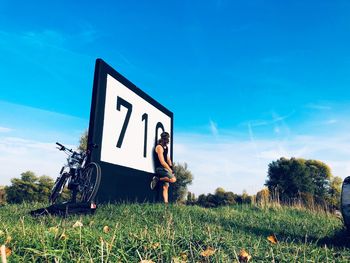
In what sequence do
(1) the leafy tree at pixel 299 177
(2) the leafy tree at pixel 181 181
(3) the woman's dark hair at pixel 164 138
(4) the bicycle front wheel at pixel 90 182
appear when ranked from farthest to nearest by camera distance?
(2) the leafy tree at pixel 181 181 < (1) the leafy tree at pixel 299 177 < (3) the woman's dark hair at pixel 164 138 < (4) the bicycle front wheel at pixel 90 182

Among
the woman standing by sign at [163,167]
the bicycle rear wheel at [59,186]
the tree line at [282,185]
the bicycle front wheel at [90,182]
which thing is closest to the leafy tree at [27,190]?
the tree line at [282,185]

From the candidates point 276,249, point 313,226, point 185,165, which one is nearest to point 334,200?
point 185,165

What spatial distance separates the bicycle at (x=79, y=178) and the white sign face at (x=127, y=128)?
0.83 meters

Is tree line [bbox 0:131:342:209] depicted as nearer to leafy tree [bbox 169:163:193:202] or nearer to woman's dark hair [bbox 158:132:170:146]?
leafy tree [bbox 169:163:193:202]

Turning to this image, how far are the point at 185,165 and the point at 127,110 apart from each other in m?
23.7

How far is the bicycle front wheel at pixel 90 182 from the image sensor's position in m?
7.81

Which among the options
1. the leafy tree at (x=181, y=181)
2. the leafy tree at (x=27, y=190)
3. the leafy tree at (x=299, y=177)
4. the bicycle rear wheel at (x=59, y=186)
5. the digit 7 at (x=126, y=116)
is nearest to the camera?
the bicycle rear wheel at (x=59, y=186)

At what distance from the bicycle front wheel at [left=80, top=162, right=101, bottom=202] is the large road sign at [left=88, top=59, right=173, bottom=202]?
54 cm

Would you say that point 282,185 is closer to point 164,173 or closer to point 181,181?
point 181,181

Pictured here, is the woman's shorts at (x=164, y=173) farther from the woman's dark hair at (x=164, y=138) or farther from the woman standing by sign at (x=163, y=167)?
the woman's dark hair at (x=164, y=138)

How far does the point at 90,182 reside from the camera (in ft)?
26.2

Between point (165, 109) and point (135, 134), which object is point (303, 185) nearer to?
point (165, 109)

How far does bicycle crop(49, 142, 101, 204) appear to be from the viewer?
7863 millimetres

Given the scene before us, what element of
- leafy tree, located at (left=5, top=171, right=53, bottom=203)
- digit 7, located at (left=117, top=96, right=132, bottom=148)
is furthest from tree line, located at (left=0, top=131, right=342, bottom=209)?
digit 7, located at (left=117, top=96, right=132, bottom=148)
